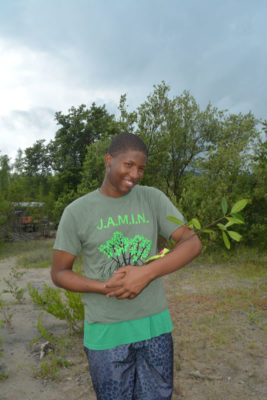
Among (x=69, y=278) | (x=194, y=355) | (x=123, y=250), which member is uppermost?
(x=123, y=250)

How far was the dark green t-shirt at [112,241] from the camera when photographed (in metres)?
1.68

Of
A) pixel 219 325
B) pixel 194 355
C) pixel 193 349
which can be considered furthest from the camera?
pixel 219 325

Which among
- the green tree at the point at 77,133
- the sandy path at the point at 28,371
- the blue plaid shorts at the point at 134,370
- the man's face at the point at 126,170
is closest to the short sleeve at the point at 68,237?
the man's face at the point at 126,170

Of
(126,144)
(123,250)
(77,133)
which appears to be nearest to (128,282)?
(123,250)

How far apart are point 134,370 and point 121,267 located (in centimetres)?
56

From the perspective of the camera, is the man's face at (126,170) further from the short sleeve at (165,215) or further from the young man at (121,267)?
the short sleeve at (165,215)

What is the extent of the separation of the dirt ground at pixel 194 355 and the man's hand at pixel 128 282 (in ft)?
8.63

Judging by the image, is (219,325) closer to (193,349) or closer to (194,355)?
(193,349)

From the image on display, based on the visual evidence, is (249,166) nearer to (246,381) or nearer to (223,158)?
(223,158)

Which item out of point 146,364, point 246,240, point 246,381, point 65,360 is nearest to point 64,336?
point 65,360

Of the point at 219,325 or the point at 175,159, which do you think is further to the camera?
the point at 175,159

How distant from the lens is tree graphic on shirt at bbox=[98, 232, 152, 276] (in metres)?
1.69

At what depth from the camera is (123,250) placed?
67.2 inches

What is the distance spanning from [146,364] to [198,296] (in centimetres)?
540
